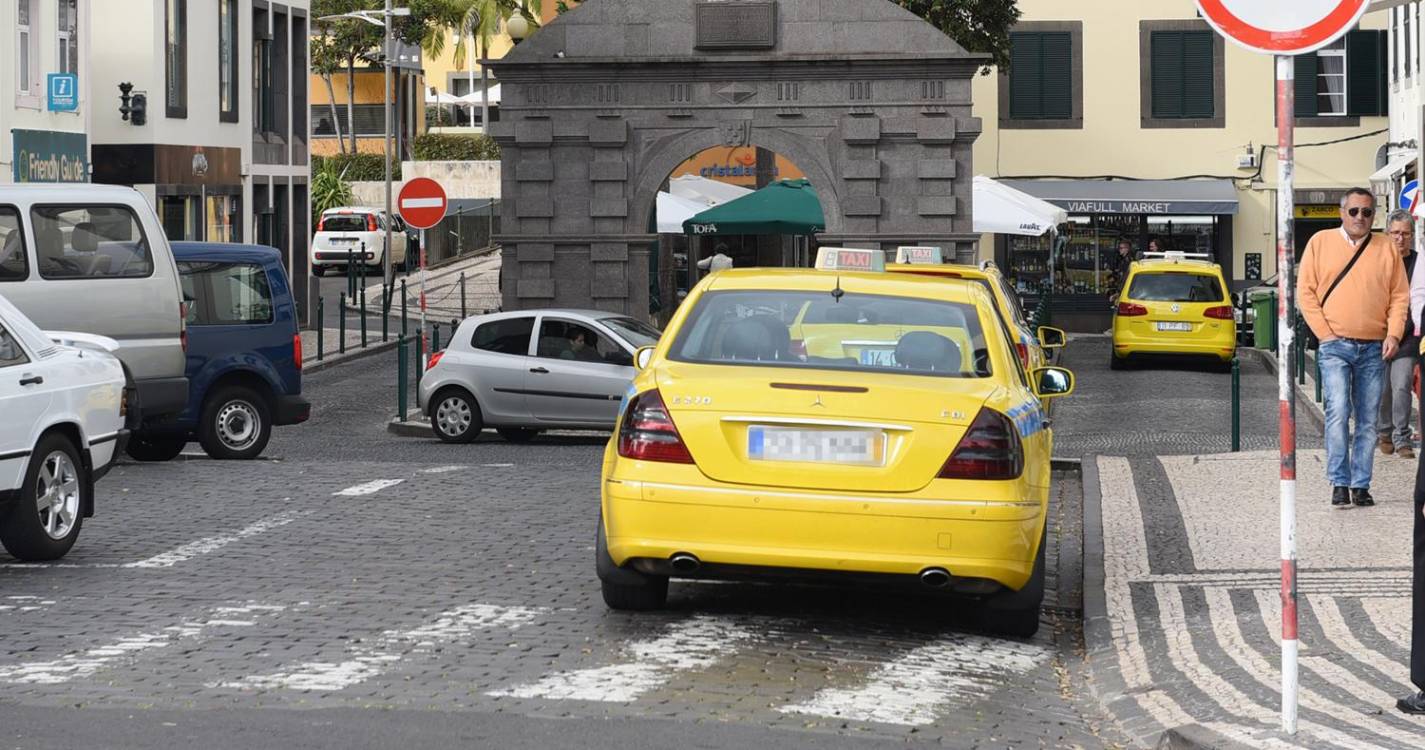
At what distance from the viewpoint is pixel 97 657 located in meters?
8.47

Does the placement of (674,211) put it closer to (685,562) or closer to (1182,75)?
(1182,75)

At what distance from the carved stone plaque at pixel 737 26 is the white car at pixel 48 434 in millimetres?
17990

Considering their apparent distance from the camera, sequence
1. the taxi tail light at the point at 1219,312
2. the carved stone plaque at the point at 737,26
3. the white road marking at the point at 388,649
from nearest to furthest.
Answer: the white road marking at the point at 388,649
the carved stone plaque at the point at 737,26
the taxi tail light at the point at 1219,312

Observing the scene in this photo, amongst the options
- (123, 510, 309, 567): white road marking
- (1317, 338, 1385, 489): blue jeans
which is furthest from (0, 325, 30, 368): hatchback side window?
(1317, 338, 1385, 489): blue jeans

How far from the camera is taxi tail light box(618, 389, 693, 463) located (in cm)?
895

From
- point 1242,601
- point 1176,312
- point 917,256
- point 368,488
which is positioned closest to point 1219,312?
point 1176,312

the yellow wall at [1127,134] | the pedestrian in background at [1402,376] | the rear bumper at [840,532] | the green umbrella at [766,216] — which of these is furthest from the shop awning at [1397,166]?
the rear bumper at [840,532]

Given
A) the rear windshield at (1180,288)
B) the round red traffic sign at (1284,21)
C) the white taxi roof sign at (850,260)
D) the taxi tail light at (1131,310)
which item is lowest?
the taxi tail light at (1131,310)

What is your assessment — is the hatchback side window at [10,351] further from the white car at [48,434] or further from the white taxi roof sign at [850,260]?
the white taxi roof sign at [850,260]

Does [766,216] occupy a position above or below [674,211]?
below

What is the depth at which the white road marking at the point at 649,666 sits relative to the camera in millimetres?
7801

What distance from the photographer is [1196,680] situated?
833 cm

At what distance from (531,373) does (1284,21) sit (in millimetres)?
14877

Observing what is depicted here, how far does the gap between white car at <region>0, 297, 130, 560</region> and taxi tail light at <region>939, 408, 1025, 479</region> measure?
191 inches
